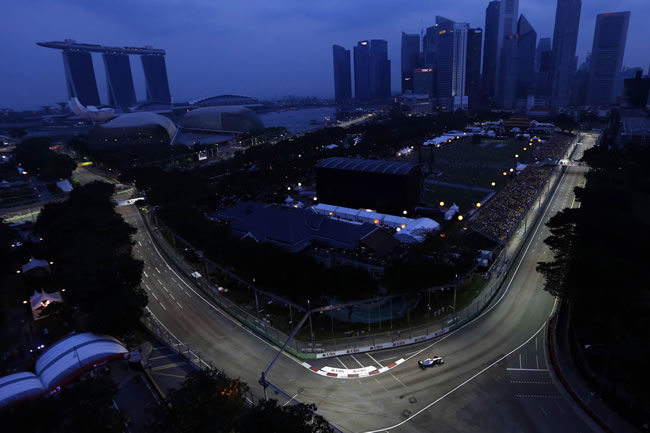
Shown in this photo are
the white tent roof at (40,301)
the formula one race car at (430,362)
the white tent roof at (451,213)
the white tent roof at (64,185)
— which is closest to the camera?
the formula one race car at (430,362)

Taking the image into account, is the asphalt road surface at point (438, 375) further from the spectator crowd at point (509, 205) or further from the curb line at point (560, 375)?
the spectator crowd at point (509, 205)

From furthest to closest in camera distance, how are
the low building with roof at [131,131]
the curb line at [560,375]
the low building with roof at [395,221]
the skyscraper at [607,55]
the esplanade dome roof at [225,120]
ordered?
the skyscraper at [607,55] < the esplanade dome roof at [225,120] < the low building with roof at [131,131] < the low building with roof at [395,221] < the curb line at [560,375]

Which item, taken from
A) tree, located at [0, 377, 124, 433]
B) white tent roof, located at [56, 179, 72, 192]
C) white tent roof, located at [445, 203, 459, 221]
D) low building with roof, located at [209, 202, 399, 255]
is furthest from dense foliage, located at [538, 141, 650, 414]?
white tent roof, located at [56, 179, 72, 192]

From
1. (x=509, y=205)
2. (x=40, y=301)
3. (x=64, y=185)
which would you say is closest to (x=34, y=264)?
(x=40, y=301)

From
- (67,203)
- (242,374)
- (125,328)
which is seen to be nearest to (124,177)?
(67,203)


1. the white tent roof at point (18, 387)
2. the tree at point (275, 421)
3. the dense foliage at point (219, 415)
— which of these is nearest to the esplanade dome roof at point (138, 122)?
the white tent roof at point (18, 387)

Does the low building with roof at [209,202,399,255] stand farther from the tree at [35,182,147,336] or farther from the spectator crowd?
the spectator crowd

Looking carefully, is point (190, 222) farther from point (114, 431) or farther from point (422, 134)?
point (422, 134)
